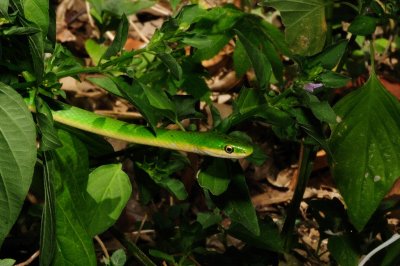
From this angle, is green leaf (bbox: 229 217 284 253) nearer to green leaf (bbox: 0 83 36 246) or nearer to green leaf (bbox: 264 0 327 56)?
green leaf (bbox: 264 0 327 56)

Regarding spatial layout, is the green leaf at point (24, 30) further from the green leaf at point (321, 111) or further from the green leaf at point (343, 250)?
the green leaf at point (343, 250)

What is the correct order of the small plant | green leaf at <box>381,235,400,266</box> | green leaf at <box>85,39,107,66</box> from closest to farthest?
the small plant < green leaf at <box>381,235,400,266</box> < green leaf at <box>85,39,107,66</box>

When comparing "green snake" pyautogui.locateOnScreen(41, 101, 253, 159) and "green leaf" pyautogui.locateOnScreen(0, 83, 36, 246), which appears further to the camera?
"green snake" pyautogui.locateOnScreen(41, 101, 253, 159)

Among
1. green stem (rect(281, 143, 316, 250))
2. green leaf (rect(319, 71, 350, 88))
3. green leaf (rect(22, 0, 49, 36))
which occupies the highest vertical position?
green leaf (rect(22, 0, 49, 36))

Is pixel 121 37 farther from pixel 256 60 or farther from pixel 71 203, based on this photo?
pixel 71 203

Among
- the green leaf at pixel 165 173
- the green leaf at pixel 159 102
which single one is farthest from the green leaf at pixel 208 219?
the green leaf at pixel 159 102

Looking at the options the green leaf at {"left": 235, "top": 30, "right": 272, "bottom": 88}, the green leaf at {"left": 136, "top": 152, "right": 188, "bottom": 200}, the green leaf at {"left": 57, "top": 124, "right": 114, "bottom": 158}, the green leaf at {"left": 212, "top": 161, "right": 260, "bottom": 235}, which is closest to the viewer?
the green leaf at {"left": 235, "top": 30, "right": 272, "bottom": 88}

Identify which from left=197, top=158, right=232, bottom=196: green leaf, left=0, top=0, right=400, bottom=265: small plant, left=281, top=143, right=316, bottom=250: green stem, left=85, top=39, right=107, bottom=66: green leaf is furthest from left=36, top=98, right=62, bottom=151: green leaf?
left=85, top=39, right=107, bottom=66: green leaf
